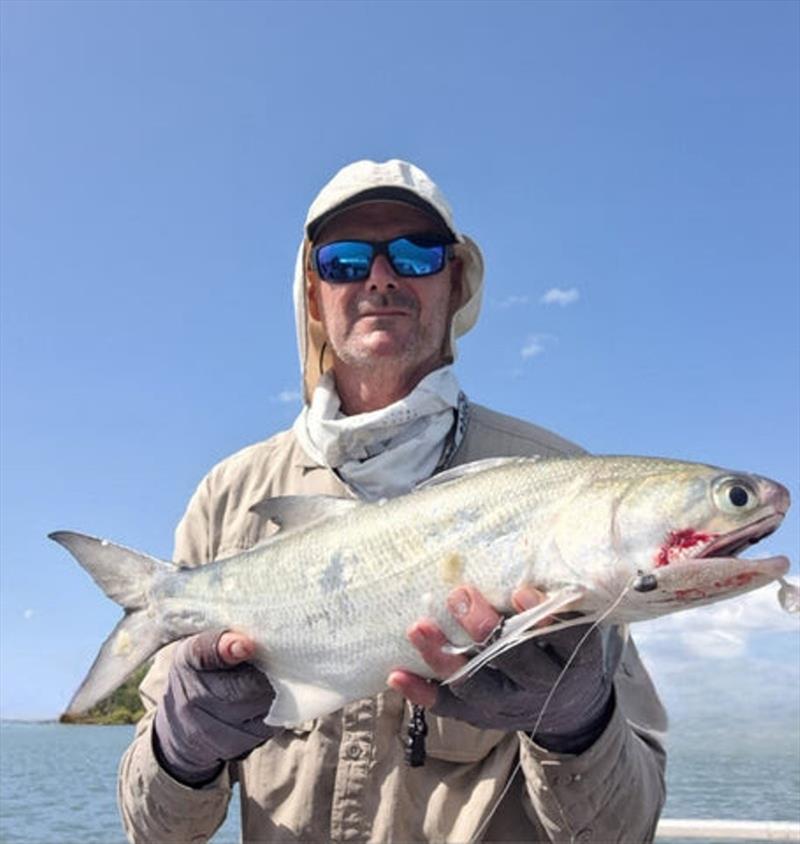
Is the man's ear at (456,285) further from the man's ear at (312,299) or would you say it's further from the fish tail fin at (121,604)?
the fish tail fin at (121,604)

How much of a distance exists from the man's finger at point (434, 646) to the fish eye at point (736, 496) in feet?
2.78

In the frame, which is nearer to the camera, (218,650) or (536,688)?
(536,688)

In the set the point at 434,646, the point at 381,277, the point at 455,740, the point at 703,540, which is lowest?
the point at 455,740

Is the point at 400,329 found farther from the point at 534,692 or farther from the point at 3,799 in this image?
the point at 3,799

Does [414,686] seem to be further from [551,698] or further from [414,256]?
[414,256]

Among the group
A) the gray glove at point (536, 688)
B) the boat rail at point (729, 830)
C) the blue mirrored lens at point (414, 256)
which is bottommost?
the boat rail at point (729, 830)

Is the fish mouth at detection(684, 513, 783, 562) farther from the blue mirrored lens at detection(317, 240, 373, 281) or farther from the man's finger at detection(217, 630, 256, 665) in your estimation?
the blue mirrored lens at detection(317, 240, 373, 281)

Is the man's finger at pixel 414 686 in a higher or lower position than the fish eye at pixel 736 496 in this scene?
lower

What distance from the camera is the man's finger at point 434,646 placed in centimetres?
282

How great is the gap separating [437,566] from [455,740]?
0.98 m

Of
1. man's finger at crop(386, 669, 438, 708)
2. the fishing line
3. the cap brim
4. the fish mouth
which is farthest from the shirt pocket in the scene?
the cap brim

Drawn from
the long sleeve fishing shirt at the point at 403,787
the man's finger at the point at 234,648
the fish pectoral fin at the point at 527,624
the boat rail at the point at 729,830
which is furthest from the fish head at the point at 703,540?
the boat rail at the point at 729,830

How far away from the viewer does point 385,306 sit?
413 cm

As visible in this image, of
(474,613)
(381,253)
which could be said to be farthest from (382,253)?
(474,613)
